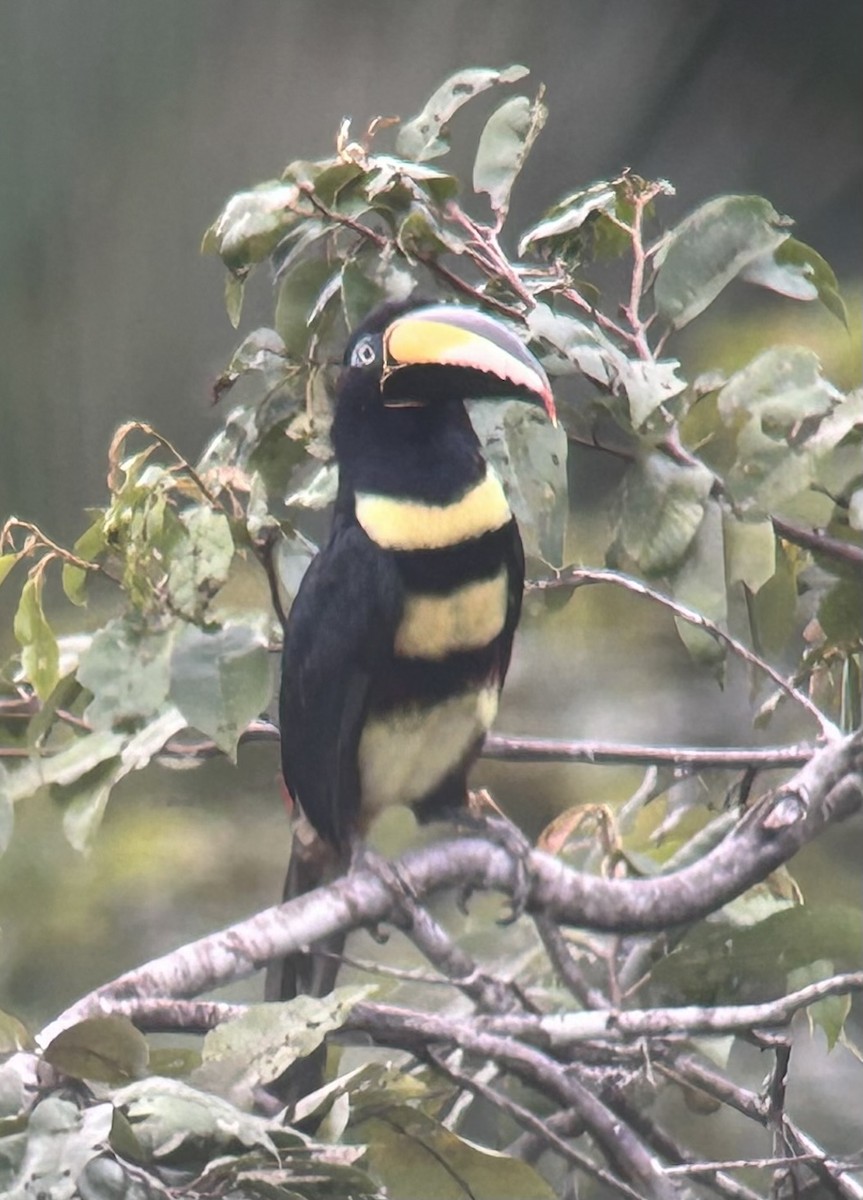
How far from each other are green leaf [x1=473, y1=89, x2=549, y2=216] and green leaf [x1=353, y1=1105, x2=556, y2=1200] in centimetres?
70

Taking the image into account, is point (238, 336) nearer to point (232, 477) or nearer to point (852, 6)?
point (232, 477)

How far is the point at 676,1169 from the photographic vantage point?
121cm

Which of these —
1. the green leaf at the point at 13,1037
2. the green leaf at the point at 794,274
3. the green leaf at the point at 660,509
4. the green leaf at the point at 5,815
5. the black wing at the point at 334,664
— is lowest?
the green leaf at the point at 13,1037

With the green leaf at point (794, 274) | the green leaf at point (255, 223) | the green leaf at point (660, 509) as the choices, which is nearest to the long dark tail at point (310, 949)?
the green leaf at point (660, 509)

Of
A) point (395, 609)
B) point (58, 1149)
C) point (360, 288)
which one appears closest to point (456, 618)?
point (395, 609)

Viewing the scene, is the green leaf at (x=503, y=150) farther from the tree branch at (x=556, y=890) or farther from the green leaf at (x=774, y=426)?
the tree branch at (x=556, y=890)

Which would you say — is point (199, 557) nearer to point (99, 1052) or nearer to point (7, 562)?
point (7, 562)

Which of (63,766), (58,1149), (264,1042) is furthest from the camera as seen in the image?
(63,766)

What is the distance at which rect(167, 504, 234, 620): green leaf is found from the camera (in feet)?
3.81

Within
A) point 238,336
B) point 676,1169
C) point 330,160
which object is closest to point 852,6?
point 330,160

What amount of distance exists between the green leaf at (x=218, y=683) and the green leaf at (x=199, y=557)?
0.03 meters

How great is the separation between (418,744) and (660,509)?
0.87 ft

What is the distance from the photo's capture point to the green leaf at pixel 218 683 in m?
1.18

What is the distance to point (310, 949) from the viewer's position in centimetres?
121
